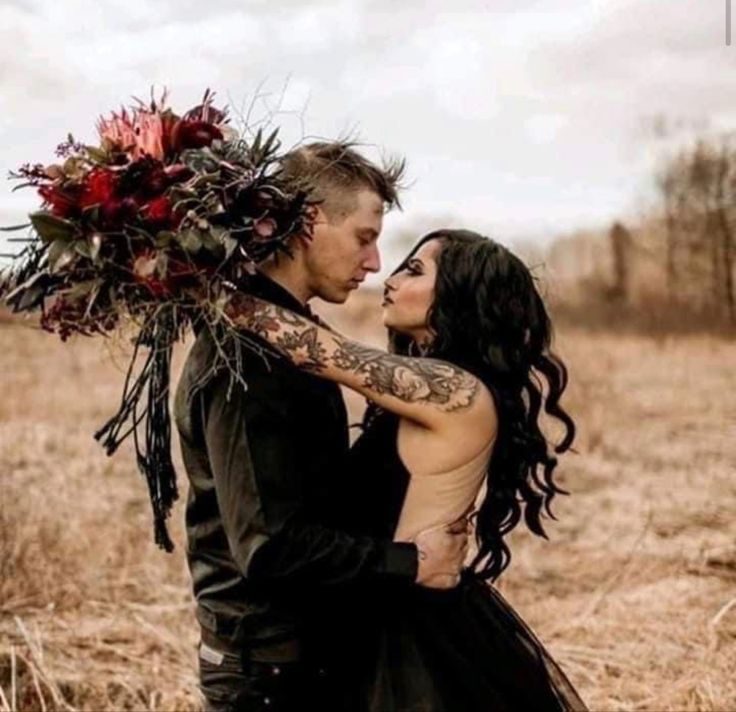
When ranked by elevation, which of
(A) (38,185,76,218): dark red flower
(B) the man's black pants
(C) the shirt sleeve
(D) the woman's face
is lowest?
(B) the man's black pants

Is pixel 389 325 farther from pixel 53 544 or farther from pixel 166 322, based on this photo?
pixel 53 544

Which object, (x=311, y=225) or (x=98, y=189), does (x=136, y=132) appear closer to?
(x=98, y=189)

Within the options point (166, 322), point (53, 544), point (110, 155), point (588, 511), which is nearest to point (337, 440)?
point (166, 322)

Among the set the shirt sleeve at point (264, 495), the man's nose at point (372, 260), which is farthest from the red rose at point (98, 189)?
the man's nose at point (372, 260)

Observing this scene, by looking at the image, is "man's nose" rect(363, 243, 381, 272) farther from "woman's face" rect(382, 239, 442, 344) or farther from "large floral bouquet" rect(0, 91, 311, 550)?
"large floral bouquet" rect(0, 91, 311, 550)

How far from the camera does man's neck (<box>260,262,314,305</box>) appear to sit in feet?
10.9

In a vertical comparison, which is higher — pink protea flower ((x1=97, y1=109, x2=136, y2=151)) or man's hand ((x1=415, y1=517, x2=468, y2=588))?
pink protea flower ((x1=97, y1=109, x2=136, y2=151))

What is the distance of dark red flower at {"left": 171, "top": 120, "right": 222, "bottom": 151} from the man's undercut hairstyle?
0.18 metres

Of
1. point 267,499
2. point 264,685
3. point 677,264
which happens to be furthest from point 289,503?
point 677,264

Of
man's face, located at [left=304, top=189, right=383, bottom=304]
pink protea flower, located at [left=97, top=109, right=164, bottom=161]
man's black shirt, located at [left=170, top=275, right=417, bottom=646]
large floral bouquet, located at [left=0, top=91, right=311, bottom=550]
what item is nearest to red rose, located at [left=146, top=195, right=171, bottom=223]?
large floral bouquet, located at [left=0, top=91, right=311, bottom=550]

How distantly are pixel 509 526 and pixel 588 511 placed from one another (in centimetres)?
755

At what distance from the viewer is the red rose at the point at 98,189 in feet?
10.1

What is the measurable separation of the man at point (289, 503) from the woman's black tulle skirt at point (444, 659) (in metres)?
0.09

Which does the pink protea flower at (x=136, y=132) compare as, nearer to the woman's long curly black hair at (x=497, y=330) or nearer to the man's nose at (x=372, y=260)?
the man's nose at (x=372, y=260)
